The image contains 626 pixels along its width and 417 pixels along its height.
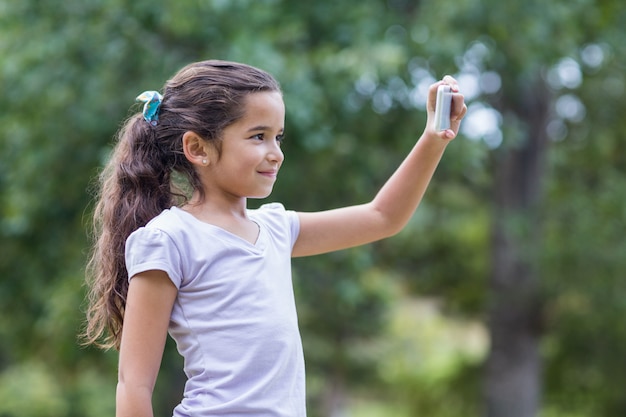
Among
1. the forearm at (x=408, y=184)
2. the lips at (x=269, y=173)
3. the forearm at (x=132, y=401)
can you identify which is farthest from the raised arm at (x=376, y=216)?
the forearm at (x=132, y=401)

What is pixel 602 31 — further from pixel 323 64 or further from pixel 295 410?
pixel 295 410

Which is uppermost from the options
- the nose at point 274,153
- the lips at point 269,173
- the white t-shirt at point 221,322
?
the nose at point 274,153

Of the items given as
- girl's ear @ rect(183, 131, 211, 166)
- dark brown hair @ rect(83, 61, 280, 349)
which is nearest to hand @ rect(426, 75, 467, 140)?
dark brown hair @ rect(83, 61, 280, 349)

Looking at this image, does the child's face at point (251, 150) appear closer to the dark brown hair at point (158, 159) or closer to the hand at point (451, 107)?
the dark brown hair at point (158, 159)

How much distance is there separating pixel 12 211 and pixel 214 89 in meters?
5.26

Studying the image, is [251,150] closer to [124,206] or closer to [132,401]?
[124,206]

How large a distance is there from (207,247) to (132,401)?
0.97ft

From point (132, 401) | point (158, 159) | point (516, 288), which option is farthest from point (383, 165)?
point (132, 401)

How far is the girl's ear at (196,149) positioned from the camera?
1.76 meters

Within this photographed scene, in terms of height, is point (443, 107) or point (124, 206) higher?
point (443, 107)

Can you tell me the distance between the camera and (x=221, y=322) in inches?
65.1

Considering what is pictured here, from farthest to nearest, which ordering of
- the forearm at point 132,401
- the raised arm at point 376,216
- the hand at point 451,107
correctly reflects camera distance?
the raised arm at point 376,216
the hand at point 451,107
the forearm at point 132,401

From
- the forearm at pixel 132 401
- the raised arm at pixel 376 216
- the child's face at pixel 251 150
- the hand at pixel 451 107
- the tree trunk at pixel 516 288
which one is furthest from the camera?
the tree trunk at pixel 516 288

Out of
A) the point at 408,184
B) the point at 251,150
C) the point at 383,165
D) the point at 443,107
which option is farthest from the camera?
the point at 383,165
